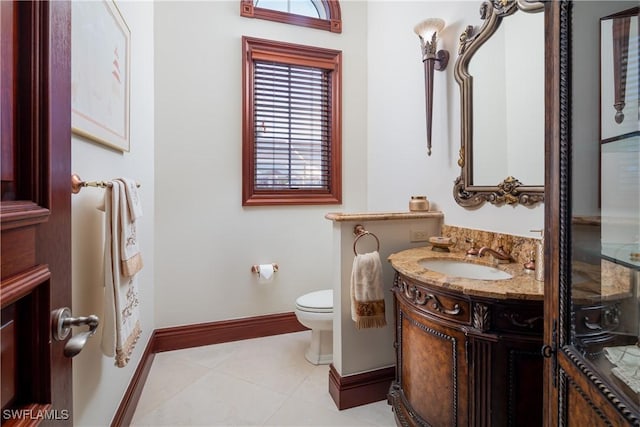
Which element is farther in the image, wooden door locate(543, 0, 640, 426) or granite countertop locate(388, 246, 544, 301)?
granite countertop locate(388, 246, 544, 301)

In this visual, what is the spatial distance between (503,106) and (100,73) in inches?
75.1

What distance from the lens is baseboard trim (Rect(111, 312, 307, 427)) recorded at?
7.78 feet

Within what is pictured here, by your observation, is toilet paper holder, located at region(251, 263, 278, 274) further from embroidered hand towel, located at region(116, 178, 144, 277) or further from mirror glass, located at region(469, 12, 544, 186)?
mirror glass, located at region(469, 12, 544, 186)

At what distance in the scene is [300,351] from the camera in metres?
2.47

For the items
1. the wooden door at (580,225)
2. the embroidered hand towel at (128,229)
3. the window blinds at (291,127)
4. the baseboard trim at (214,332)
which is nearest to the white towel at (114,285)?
the embroidered hand towel at (128,229)

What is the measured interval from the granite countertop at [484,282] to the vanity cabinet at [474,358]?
36 mm

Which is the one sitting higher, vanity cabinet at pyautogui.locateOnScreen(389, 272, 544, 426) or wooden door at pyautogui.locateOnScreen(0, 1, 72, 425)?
wooden door at pyautogui.locateOnScreen(0, 1, 72, 425)

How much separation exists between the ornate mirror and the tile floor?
1412 millimetres

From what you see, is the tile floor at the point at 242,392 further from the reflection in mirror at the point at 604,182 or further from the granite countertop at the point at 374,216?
the reflection in mirror at the point at 604,182

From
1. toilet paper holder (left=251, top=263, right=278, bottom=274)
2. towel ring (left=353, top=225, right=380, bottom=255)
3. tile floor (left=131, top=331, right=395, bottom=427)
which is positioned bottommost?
tile floor (left=131, top=331, right=395, bottom=427)

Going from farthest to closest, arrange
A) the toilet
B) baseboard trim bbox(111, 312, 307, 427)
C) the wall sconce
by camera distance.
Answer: baseboard trim bbox(111, 312, 307, 427), the toilet, the wall sconce

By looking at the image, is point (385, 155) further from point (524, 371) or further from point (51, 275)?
point (51, 275)

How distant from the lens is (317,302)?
7.43 ft

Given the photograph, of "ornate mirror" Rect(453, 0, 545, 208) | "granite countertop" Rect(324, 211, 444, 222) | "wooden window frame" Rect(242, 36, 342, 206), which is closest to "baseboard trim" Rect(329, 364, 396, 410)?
"granite countertop" Rect(324, 211, 444, 222)
